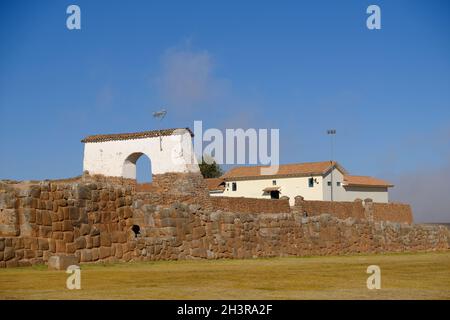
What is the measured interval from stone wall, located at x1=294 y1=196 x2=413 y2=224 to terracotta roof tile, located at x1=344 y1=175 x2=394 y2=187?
21.0 meters

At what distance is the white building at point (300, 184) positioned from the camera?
3120 inches

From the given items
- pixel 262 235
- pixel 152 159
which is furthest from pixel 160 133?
pixel 262 235

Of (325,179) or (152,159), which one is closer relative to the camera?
A: (152,159)

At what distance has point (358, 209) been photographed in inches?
2169

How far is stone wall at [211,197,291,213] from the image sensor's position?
137 ft

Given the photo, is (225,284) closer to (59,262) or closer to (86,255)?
(59,262)

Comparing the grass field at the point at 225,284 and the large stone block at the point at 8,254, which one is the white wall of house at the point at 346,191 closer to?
the grass field at the point at 225,284

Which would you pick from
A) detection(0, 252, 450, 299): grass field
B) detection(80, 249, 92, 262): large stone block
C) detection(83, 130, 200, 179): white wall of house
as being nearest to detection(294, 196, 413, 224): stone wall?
detection(83, 130, 200, 179): white wall of house

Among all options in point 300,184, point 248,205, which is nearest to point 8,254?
point 248,205

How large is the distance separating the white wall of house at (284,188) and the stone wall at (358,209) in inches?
641

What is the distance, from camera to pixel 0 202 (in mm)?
17328

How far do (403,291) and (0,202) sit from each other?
9846mm

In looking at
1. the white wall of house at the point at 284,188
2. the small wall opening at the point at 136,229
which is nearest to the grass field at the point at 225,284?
the small wall opening at the point at 136,229
